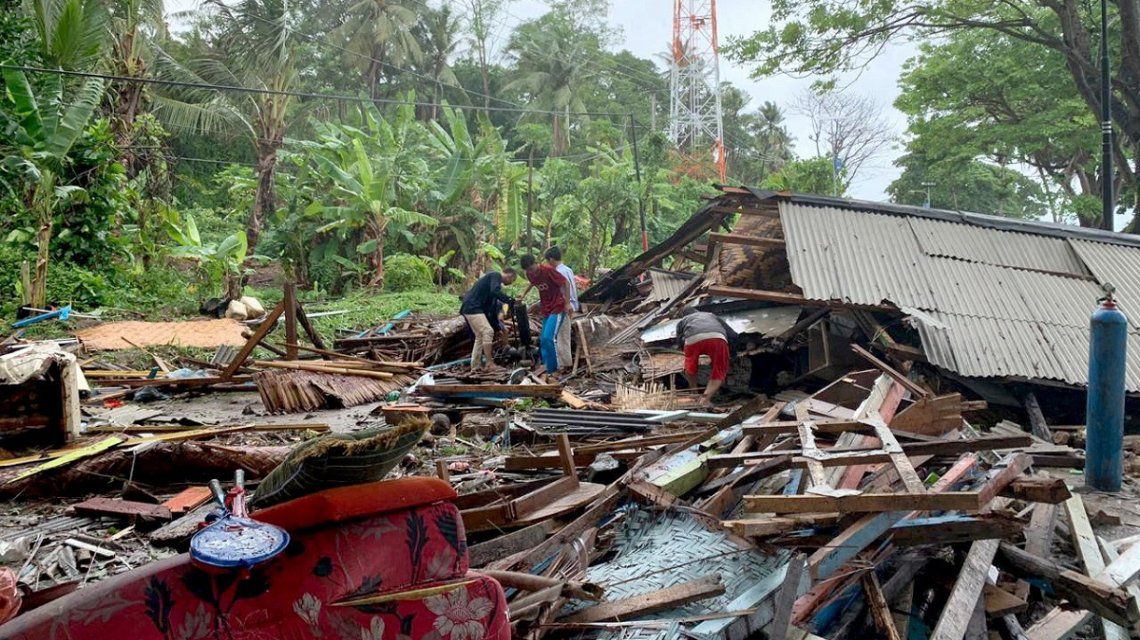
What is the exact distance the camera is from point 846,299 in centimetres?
834

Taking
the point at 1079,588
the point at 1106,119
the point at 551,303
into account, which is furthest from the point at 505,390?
the point at 1106,119

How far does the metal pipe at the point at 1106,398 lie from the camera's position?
17.9 ft

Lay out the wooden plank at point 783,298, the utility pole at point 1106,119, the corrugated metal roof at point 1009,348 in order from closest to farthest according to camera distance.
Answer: the corrugated metal roof at point 1009,348, the wooden plank at point 783,298, the utility pole at point 1106,119

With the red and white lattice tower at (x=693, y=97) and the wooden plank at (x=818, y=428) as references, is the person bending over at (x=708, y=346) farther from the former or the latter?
the red and white lattice tower at (x=693, y=97)

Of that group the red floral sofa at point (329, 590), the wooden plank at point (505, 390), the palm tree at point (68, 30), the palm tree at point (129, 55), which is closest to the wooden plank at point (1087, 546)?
the red floral sofa at point (329, 590)

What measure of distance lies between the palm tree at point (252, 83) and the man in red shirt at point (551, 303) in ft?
42.5

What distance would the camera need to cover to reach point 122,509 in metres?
4.75

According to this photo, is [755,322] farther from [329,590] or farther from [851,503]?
[329,590]

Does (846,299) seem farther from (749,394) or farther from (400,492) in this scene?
(400,492)

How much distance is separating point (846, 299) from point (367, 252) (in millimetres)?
12947

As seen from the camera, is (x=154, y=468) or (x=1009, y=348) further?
(x=1009, y=348)

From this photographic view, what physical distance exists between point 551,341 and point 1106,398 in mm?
6068

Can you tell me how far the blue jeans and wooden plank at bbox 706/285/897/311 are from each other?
197 cm

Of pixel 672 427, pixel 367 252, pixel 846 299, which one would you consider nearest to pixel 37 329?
pixel 367 252
